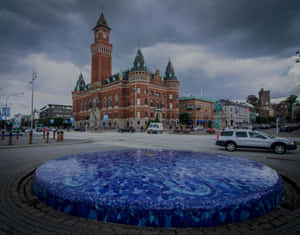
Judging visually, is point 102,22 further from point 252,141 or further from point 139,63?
point 252,141

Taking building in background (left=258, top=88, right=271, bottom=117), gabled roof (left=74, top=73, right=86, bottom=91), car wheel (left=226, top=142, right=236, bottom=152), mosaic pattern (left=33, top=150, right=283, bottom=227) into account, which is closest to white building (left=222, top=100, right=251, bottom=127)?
building in background (left=258, top=88, right=271, bottom=117)

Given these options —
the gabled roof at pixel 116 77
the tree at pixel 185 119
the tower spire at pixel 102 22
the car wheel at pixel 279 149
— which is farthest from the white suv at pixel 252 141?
the tower spire at pixel 102 22

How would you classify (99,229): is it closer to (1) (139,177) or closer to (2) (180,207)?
(2) (180,207)

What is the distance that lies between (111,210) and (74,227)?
64cm

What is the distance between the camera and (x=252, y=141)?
12523 mm

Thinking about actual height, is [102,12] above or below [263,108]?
above

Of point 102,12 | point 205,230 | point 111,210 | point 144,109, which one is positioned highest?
point 102,12

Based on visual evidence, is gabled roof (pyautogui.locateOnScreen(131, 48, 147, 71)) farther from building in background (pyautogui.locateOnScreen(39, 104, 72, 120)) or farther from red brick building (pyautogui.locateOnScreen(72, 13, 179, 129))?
building in background (pyautogui.locateOnScreen(39, 104, 72, 120))

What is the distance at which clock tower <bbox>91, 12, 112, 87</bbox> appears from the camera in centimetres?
6875

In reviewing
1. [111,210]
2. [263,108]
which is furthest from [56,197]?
[263,108]

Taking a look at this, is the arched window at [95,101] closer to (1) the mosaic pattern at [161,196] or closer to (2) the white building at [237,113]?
(2) the white building at [237,113]

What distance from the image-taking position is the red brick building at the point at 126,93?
196ft

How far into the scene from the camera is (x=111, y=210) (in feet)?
10.4

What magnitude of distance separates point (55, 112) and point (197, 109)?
10899cm
